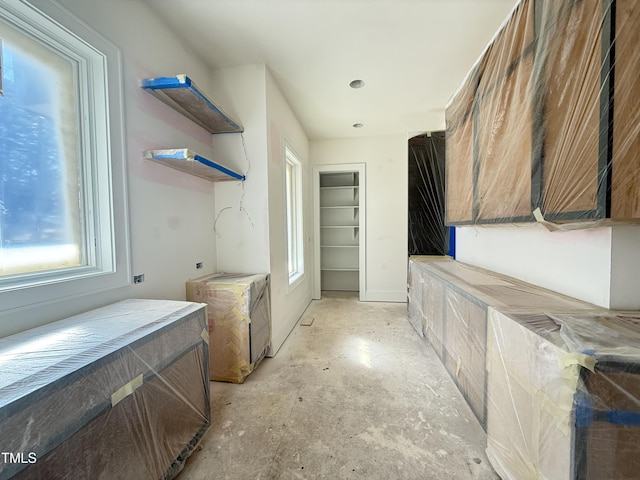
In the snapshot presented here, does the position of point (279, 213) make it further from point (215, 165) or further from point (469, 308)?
point (469, 308)

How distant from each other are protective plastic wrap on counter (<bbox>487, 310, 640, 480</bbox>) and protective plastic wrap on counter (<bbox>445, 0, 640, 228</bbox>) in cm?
48

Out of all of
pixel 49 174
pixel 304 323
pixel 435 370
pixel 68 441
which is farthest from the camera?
pixel 304 323

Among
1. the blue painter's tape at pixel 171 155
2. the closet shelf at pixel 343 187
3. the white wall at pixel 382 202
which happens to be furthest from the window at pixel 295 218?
the blue painter's tape at pixel 171 155

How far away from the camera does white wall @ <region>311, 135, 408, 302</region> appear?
3.78 m

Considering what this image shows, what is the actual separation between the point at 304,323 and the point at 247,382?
1.24 metres

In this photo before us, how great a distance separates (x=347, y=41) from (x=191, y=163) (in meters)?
1.55

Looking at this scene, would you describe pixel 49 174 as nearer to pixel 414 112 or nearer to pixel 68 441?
pixel 68 441

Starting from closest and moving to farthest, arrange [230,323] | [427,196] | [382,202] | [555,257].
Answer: [555,257] < [230,323] < [427,196] < [382,202]

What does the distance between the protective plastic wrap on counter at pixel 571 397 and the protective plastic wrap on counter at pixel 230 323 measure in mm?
1592

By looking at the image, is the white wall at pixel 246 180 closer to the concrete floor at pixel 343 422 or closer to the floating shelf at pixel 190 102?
the floating shelf at pixel 190 102

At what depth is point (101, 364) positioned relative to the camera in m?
0.80

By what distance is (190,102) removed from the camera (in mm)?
1685

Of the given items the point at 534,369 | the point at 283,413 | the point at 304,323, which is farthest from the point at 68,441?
the point at 304,323

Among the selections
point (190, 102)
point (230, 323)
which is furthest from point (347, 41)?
point (230, 323)
